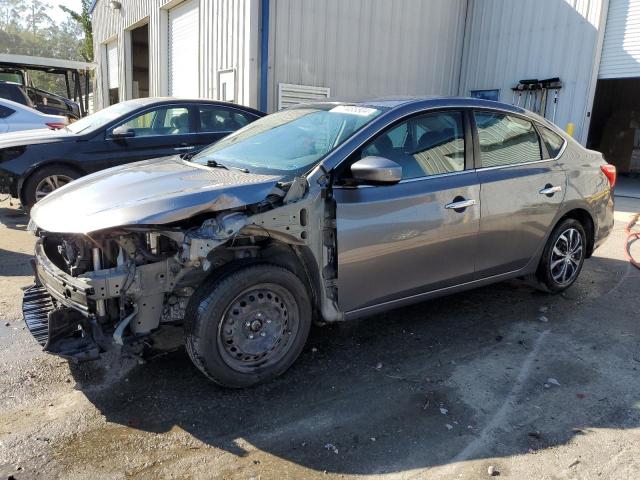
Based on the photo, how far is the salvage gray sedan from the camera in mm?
2801

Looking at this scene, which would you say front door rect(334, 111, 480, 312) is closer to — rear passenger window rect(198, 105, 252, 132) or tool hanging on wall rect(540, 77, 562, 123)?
rear passenger window rect(198, 105, 252, 132)

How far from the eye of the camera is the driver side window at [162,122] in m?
7.27

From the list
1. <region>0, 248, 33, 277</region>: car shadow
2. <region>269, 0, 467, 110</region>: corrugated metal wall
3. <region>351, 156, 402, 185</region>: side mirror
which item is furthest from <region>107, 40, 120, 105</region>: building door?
<region>351, 156, 402, 185</region>: side mirror

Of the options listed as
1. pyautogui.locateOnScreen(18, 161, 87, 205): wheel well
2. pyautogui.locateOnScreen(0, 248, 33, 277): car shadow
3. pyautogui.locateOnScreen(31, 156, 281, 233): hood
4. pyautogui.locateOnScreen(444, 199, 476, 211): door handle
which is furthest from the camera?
pyautogui.locateOnScreen(18, 161, 87, 205): wheel well

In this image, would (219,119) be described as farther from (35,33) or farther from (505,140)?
(35,33)

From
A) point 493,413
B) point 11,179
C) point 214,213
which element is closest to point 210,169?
point 214,213

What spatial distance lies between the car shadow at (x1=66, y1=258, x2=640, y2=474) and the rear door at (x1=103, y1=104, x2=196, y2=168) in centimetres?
436

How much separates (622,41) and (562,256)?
8158mm

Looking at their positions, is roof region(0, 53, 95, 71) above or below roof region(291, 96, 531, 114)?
above

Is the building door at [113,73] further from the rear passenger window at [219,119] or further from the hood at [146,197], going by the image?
the hood at [146,197]

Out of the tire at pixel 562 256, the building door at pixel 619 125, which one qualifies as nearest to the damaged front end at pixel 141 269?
the tire at pixel 562 256

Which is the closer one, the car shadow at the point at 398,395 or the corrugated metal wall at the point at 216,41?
the car shadow at the point at 398,395

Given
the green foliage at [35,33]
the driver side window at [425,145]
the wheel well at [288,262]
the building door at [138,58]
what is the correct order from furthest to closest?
1. the green foliage at [35,33]
2. the building door at [138,58]
3. the driver side window at [425,145]
4. the wheel well at [288,262]

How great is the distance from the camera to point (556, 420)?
2.98m
